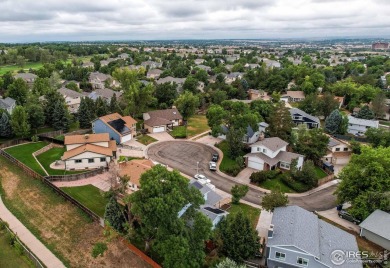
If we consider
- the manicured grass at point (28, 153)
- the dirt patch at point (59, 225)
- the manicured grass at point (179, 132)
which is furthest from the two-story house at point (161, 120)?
the dirt patch at point (59, 225)

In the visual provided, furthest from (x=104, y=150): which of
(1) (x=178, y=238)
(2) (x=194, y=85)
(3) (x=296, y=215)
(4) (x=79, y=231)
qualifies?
(2) (x=194, y=85)

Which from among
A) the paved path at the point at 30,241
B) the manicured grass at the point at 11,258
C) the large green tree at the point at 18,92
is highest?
the large green tree at the point at 18,92

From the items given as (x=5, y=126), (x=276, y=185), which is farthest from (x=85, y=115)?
(x=276, y=185)

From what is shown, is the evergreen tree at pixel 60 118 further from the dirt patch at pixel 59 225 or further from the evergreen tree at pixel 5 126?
the dirt patch at pixel 59 225

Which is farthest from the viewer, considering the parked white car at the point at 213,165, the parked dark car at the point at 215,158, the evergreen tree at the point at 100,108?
the evergreen tree at the point at 100,108

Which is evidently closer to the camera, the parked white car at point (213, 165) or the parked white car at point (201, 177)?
the parked white car at point (201, 177)

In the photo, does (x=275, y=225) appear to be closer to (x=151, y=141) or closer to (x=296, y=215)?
(x=296, y=215)

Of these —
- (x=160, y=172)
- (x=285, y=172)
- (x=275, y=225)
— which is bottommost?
(x=285, y=172)

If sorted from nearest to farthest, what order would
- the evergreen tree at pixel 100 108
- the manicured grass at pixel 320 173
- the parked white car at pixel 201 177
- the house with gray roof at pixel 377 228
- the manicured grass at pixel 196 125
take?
1. the house with gray roof at pixel 377 228
2. the parked white car at pixel 201 177
3. the manicured grass at pixel 320 173
4. the evergreen tree at pixel 100 108
5. the manicured grass at pixel 196 125
